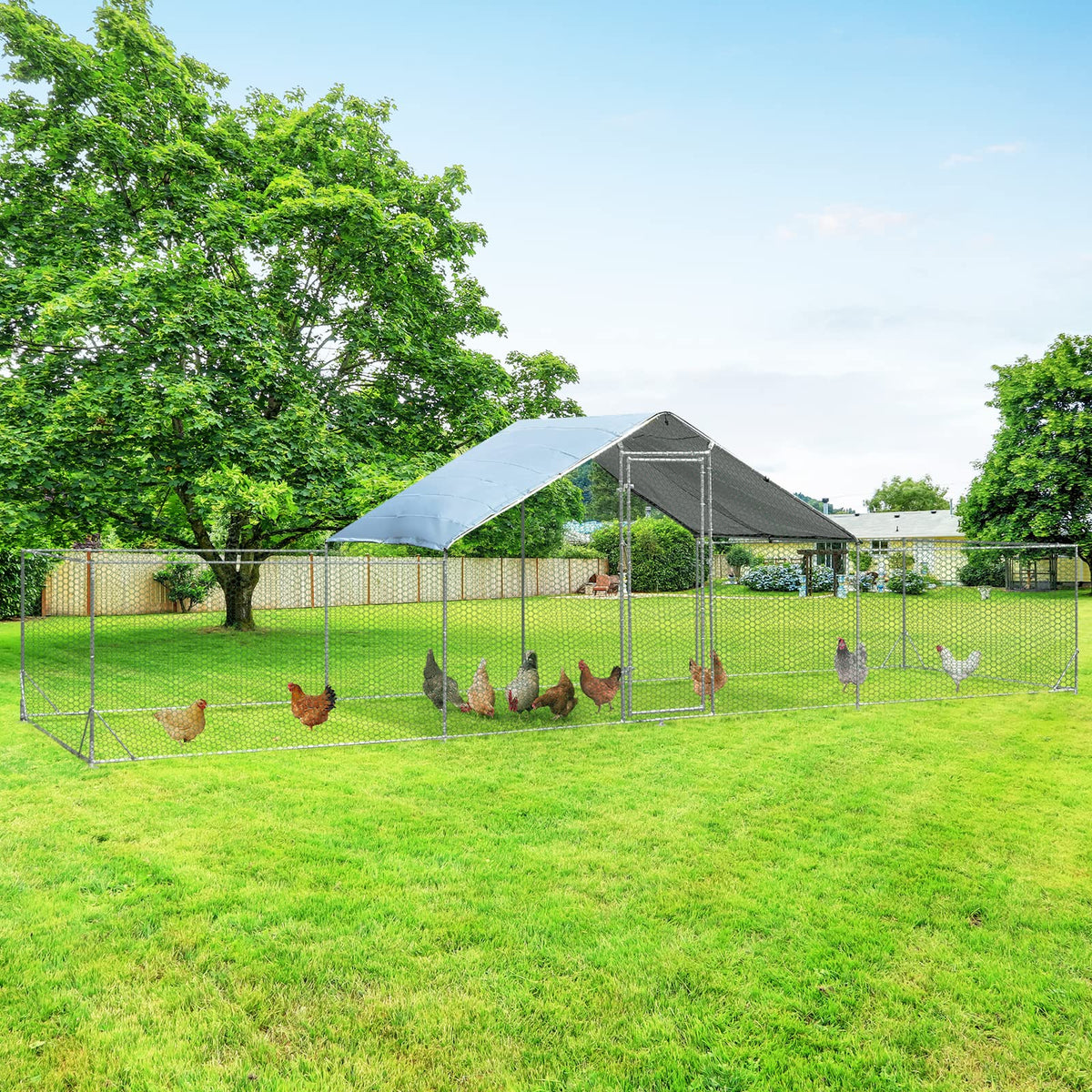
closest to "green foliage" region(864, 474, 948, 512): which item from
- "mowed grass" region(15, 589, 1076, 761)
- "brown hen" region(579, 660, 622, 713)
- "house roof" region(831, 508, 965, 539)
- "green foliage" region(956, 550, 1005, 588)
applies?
"house roof" region(831, 508, 965, 539)

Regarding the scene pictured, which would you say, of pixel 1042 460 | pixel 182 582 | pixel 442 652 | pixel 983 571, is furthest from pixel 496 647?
pixel 1042 460

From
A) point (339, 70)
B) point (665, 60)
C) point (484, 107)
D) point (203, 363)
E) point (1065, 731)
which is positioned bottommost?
point (1065, 731)

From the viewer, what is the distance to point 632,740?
282 inches

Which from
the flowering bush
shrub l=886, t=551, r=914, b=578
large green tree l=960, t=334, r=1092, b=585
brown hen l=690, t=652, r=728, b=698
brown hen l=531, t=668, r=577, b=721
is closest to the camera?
brown hen l=531, t=668, r=577, b=721

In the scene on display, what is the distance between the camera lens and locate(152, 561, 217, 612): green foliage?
819 inches

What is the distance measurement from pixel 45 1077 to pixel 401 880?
5.58 feet

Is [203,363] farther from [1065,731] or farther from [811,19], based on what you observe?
[1065,731]

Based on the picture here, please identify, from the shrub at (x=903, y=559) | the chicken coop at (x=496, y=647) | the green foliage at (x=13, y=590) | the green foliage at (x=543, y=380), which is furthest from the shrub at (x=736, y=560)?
the green foliage at (x=13, y=590)

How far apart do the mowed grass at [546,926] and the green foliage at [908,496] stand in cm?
7926

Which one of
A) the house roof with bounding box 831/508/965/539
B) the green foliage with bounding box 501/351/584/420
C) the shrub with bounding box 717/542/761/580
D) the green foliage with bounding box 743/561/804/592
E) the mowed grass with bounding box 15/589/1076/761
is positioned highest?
the green foliage with bounding box 501/351/584/420

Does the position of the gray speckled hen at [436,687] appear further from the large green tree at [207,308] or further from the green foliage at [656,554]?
the green foliage at [656,554]

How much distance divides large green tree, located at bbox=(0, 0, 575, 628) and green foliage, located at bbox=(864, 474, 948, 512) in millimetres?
71070

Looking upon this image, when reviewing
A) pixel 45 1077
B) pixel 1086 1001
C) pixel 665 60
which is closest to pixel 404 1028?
pixel 45 1077

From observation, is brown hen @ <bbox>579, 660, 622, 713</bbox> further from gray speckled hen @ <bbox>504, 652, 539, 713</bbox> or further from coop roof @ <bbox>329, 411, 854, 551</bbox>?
coop roof @ <bbox>329, 411, 854, 551</bbox>
